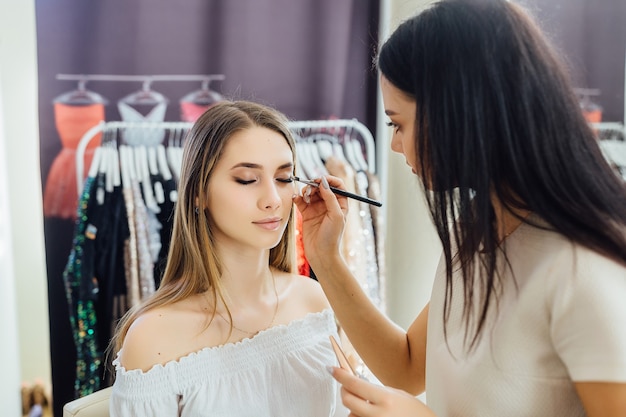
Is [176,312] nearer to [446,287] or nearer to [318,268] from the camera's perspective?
[318,268]

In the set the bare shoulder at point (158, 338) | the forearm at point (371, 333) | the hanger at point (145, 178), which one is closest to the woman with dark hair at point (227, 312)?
the bare shoulder at point (158, 338)

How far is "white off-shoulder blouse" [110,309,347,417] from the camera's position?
1165mm

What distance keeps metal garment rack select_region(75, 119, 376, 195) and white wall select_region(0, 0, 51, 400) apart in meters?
0.37

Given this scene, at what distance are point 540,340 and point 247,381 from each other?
0.62 metres

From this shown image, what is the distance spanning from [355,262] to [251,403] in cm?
94

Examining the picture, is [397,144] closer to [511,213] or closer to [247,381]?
[511,213]

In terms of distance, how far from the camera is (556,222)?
2.67ft

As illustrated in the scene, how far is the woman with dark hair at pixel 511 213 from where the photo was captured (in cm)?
79

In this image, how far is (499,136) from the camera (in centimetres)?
83

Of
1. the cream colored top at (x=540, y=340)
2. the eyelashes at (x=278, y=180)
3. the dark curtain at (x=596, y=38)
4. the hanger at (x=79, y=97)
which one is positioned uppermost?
the dark curtain at (x=596, y=38)

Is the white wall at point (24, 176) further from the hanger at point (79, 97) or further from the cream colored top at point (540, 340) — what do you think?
the cream colored top at point (540, 340)

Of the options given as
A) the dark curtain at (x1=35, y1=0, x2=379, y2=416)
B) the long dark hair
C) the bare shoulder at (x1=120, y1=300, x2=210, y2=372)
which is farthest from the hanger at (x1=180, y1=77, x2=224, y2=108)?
the long dark hair

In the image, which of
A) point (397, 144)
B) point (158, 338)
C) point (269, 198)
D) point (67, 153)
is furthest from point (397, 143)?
point (67, 153)

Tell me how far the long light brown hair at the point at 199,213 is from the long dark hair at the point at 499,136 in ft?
1.69
